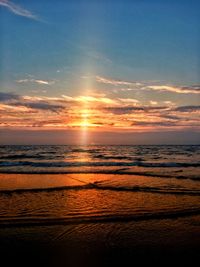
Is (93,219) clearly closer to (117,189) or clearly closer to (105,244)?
(105,244)

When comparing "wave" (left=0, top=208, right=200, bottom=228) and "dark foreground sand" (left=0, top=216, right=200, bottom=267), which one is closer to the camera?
"dark foreground sand" (left=0, top=216, right=200, bottom=267)

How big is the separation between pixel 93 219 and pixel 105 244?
2275mm

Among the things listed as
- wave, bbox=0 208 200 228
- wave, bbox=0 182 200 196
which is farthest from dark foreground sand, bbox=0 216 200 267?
wave, bbox=0 182 200 196

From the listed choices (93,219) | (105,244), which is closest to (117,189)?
(93,219)

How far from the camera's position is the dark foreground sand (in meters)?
6.70

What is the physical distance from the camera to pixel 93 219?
9938 mm

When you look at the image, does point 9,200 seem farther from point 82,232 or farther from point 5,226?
point 82,232

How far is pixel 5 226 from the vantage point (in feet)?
30.3

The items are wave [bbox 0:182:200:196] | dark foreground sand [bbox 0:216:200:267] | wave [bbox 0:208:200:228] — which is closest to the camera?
dark foreground sand [bbox 0:216:200:267]

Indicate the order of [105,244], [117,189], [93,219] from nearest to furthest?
[105,244], [93,219], [117,189]

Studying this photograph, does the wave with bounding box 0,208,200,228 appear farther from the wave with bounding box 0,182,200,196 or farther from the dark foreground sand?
the wave with bounding box 0,182,200,196

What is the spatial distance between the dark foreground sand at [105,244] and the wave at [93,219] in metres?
0.34

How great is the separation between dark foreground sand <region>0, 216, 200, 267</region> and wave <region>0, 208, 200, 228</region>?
34 cm

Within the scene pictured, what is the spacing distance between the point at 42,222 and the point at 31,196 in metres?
4.37
